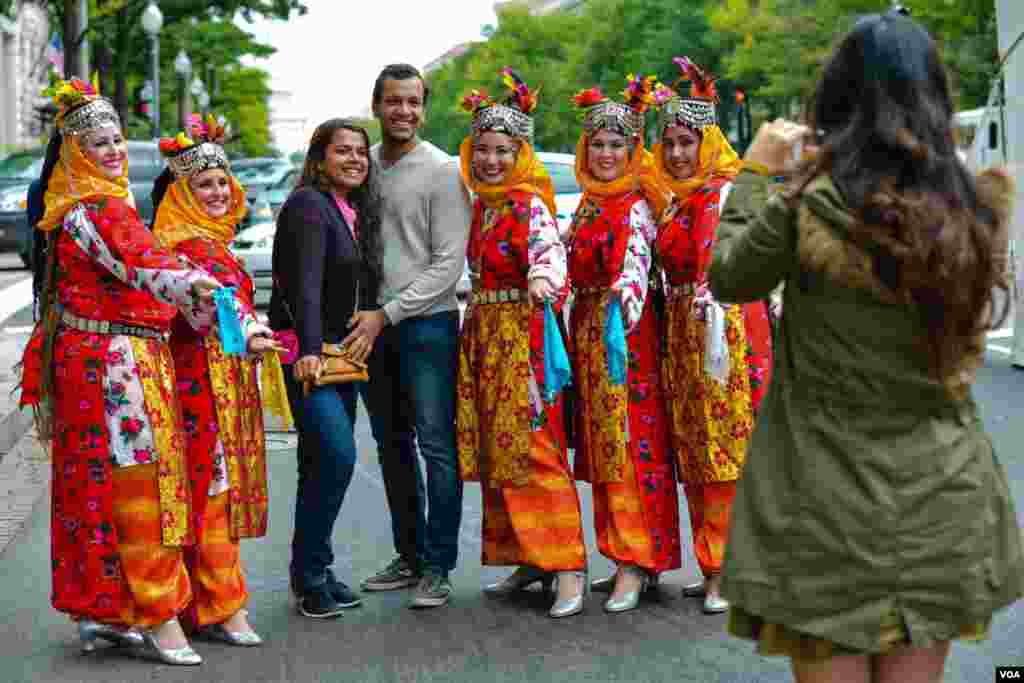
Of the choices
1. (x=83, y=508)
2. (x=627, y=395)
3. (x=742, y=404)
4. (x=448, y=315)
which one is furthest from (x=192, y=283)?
(x=742, y=404)

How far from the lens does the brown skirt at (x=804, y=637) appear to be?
291 cm

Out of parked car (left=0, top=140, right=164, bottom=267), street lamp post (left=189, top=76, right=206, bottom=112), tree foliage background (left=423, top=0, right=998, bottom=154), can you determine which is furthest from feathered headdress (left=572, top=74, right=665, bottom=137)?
street lamp post (left=189, top=76, right=206, bottom=112)

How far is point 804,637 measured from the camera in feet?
9.85

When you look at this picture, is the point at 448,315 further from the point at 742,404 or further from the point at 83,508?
the point at 83,508

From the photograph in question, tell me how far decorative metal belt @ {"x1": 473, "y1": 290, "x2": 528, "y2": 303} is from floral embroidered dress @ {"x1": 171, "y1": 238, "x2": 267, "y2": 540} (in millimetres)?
900

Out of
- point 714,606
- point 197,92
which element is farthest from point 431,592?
point 197,92

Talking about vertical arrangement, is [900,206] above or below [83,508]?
above

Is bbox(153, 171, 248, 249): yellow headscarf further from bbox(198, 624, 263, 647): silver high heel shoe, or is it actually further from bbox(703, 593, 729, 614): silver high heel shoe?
bbox(703, 593, 729, 614): silver high heel shoe

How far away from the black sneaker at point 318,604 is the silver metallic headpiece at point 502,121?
1.79m

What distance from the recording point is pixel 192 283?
16.1 feet

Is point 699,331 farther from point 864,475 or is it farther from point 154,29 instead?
point 154,29

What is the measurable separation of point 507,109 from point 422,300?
78 cm

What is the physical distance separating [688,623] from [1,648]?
2416 mm

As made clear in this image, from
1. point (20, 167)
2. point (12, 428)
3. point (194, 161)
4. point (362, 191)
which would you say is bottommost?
point (12, 428)
